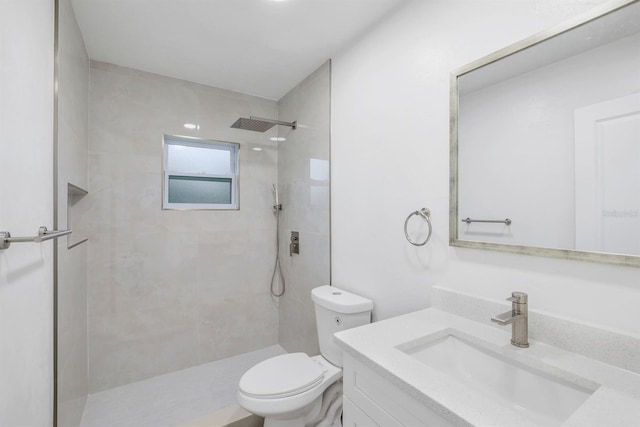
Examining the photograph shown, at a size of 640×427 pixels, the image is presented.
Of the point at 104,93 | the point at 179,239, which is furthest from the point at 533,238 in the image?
the point at 104,93

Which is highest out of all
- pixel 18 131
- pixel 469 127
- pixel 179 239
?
pixel 469 127

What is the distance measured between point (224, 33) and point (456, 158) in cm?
160

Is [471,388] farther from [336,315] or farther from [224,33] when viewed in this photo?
[224,33]

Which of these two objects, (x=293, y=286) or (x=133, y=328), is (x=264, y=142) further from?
(x=133, y=328)

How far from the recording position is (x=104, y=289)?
2.20m

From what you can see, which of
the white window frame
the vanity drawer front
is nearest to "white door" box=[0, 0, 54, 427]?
the vanity drawer front

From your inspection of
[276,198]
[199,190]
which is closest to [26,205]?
[199,190]

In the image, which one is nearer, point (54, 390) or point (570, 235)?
point (570, 235)

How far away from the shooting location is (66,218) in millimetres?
1567

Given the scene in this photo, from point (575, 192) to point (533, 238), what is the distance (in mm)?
199

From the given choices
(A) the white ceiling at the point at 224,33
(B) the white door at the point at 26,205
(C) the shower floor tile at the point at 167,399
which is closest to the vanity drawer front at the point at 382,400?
(B) the white door at the point at 26,205

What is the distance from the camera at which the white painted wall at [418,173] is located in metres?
0.99

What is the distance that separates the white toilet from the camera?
1427 millimetres

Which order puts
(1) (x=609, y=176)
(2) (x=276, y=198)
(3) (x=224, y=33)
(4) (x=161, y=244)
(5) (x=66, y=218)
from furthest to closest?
(2) (x=276, y=198), (4) (x=161, y=244), (3) (x=224, y=33), (5) (x=66, y=218), (1) (x=609, y=176)
